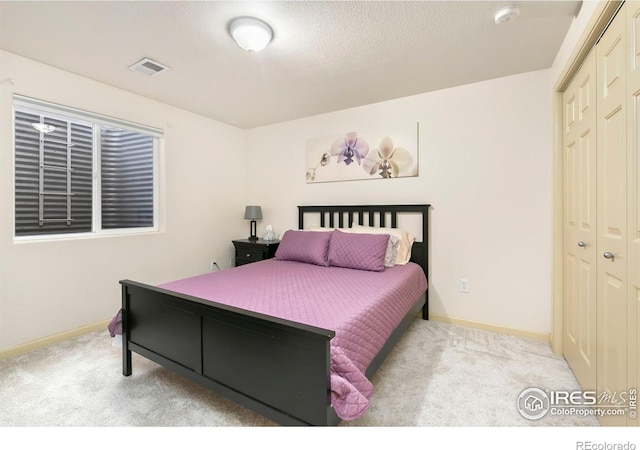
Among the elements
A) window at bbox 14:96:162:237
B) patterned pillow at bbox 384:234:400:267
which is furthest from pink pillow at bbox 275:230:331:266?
window at bbox 14:96:162:237

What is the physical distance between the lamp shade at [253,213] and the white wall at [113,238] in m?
0.30

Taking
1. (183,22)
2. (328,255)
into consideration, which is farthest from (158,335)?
(183,22)

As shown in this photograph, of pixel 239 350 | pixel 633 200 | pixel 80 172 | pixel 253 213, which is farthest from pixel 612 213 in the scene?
pixel 80 172

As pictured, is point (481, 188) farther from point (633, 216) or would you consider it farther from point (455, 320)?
point (633, 216)

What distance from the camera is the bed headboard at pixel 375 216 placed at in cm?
293

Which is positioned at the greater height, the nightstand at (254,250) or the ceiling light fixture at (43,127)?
the ceiling light fixture at (43,127)

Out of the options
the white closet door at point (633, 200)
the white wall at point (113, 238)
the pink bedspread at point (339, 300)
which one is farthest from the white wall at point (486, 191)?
the white wall at point (113, 238)

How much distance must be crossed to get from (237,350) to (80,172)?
2.47 metres

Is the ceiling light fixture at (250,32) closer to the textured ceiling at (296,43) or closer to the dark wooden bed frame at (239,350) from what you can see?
the textured ceiling at (296,43)

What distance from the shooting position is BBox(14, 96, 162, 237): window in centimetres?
241

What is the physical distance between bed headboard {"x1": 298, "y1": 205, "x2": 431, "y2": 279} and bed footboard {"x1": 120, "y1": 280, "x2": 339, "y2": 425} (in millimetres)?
2003

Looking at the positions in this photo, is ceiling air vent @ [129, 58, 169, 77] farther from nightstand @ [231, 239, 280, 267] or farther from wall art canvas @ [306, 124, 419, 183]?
nightstand @ [231, 239, 280, 267]

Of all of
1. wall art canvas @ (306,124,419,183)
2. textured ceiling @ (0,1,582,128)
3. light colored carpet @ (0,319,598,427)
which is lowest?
light colored carpet @ (0,319,598,427)

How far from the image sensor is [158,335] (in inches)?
71.4
